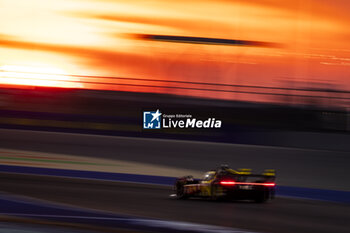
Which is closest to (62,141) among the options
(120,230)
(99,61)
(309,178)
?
(99,61)

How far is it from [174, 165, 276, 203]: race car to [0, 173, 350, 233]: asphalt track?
0.15 metres

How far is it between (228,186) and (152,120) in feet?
22.5

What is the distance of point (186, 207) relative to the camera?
29.4 feet

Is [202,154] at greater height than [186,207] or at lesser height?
greater

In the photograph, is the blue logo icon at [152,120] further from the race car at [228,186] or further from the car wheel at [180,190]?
the race car at [228,186]

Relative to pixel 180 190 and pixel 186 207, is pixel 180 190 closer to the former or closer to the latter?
pixel 180 190

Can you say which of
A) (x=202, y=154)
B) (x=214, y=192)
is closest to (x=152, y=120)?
(x=202, y=154)

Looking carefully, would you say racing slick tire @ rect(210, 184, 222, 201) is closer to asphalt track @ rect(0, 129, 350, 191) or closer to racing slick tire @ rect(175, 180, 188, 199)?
racing slick tire @ rect(175, 180, 188, 199)

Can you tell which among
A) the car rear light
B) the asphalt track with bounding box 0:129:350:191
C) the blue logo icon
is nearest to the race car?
the car rear light

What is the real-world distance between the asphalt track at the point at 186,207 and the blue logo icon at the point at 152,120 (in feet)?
10.9

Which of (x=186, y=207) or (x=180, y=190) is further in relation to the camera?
(x=180, y=190)

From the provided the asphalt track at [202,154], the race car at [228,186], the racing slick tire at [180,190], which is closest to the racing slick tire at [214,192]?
the race car at [228,186]

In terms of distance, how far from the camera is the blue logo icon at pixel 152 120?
15314 mm

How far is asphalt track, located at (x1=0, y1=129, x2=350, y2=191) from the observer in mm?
12469
